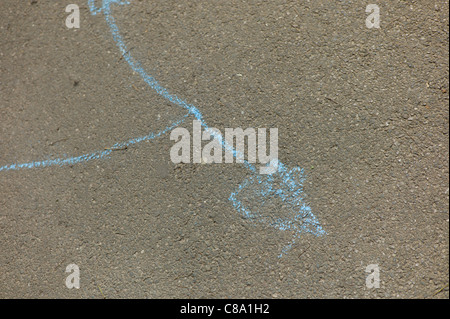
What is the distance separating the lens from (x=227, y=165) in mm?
2309

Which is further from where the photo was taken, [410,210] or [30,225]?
[30,225]

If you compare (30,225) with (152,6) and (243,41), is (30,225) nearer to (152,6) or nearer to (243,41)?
(152,6)

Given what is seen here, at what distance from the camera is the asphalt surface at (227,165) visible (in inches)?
86.8

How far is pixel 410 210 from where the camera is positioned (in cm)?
220

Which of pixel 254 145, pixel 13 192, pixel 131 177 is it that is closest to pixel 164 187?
pixel 131 177

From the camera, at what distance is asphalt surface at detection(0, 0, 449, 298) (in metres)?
2.21

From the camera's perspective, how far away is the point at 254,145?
2307 mm

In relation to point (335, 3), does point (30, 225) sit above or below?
below

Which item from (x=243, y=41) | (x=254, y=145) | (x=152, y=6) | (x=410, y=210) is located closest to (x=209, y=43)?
(x=243, y=41)

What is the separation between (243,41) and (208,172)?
0.98 meters

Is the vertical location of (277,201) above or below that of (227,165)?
below
